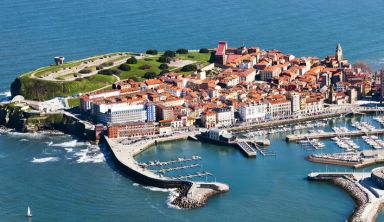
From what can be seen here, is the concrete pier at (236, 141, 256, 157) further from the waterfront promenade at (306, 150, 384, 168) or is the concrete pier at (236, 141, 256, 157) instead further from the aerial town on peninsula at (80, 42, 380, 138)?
the aerial town on peninsula at (80, 42, 380, 138)

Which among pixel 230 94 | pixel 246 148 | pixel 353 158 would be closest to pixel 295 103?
pixel 230 94

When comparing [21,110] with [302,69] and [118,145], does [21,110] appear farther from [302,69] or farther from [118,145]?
[302,69]

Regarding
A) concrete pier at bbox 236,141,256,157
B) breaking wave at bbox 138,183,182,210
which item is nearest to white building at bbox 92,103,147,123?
concrete pier at bbox 236,141,256,157

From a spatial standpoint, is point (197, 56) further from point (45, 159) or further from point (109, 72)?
point (45, 159)

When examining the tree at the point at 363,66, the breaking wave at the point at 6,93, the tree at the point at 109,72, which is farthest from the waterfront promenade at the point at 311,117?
the breaking wave at the point at 6,93

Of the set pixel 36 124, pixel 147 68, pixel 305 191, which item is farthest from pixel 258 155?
pixel 147 68
